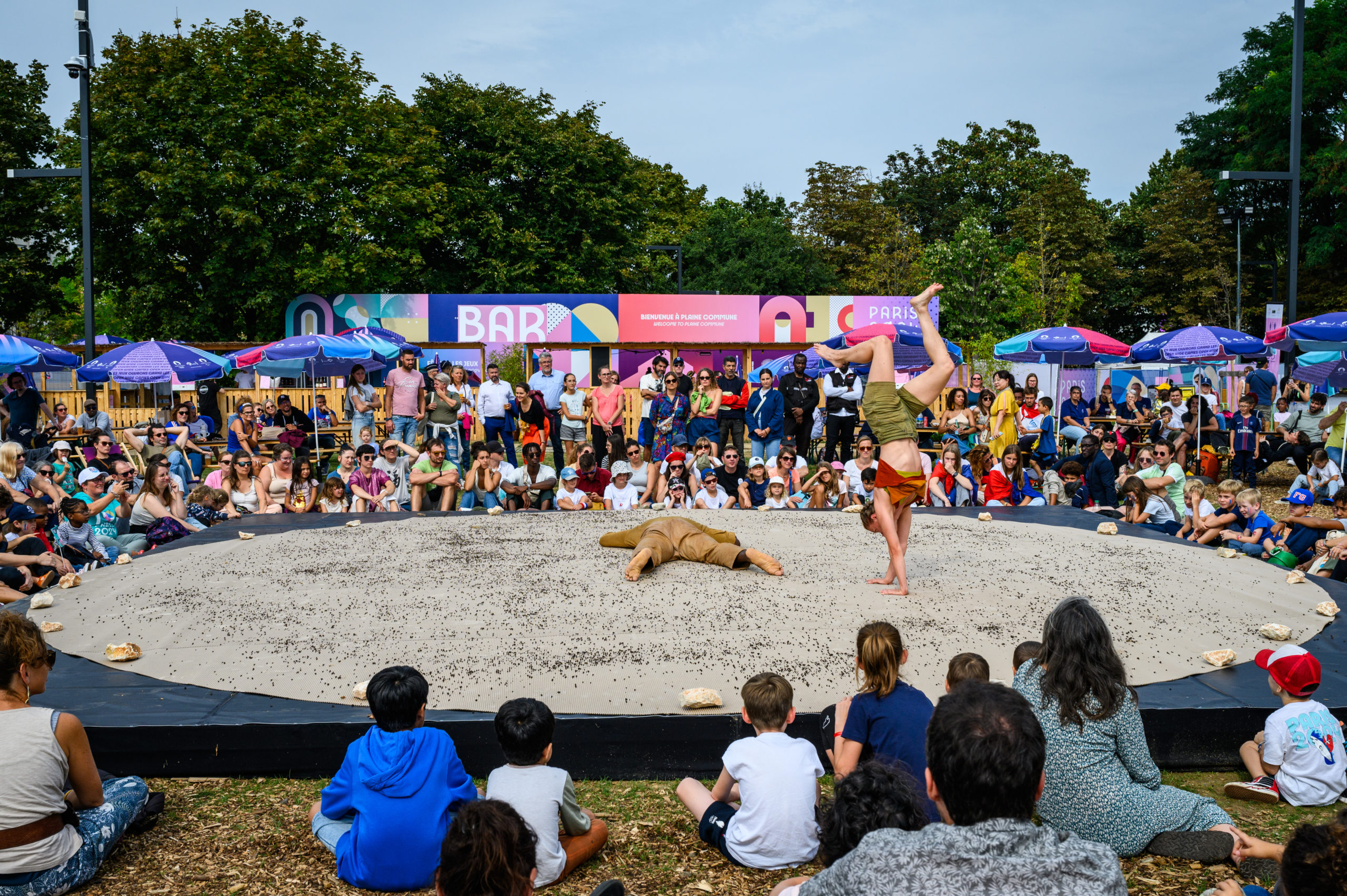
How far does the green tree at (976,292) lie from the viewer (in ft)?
99.1

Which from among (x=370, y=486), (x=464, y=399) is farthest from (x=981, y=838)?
(x=464, y=399)

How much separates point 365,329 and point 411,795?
13.7m

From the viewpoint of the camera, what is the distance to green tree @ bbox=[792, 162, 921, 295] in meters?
38.3

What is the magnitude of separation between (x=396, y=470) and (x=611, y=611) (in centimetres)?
555

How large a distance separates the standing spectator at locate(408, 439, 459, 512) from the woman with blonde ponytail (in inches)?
285

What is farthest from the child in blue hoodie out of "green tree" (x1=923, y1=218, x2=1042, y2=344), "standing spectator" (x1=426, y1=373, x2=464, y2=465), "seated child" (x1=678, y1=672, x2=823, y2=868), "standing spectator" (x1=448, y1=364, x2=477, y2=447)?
"green tree" (x1=923, y1=218, x2=1042, y2=344)

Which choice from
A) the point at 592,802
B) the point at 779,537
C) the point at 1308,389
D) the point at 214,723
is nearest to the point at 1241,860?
the point at 592,802

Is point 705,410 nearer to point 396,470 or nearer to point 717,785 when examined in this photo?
point 396,470

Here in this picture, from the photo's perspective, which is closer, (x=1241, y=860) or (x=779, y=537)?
(x=1241, y=860)

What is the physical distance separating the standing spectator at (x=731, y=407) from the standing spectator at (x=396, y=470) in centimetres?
406

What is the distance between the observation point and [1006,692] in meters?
1.83

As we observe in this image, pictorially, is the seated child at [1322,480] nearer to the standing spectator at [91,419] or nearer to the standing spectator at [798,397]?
the standing spectator at [798,397]

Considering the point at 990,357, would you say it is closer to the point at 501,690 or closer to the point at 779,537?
the point at 779,537

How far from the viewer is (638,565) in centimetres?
604
